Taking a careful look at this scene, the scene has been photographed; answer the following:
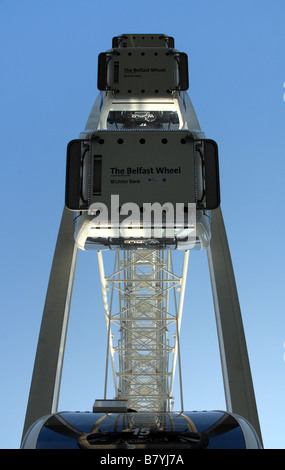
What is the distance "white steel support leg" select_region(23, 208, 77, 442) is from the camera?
568cm

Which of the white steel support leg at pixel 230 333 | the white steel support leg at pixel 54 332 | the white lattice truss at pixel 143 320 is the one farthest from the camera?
the white lattice truss at pixel 143 320

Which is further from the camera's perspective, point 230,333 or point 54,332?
point 230,333

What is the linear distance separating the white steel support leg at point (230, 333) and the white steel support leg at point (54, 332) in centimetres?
210

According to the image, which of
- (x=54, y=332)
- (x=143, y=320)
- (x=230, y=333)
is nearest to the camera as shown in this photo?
(x=54, y=332)

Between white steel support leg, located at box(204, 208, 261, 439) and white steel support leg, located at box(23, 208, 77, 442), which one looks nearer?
white steel support leg, located at box(23, 208, 77, 442)

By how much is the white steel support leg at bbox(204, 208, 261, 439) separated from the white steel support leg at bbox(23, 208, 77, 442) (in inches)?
82.7

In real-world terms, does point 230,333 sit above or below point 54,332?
above

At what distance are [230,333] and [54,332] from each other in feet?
7.77

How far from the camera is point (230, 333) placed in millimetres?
6523

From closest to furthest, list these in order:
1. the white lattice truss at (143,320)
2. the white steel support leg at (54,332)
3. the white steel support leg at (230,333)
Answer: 1. the white steel support leg at (54,332)
2. the white steel support leg at (230,333)
3. the white lattice truss at (143,320)

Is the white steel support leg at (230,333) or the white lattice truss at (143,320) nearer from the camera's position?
the white steel support leg at (230,333)

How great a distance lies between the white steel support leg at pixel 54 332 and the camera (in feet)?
18.6
